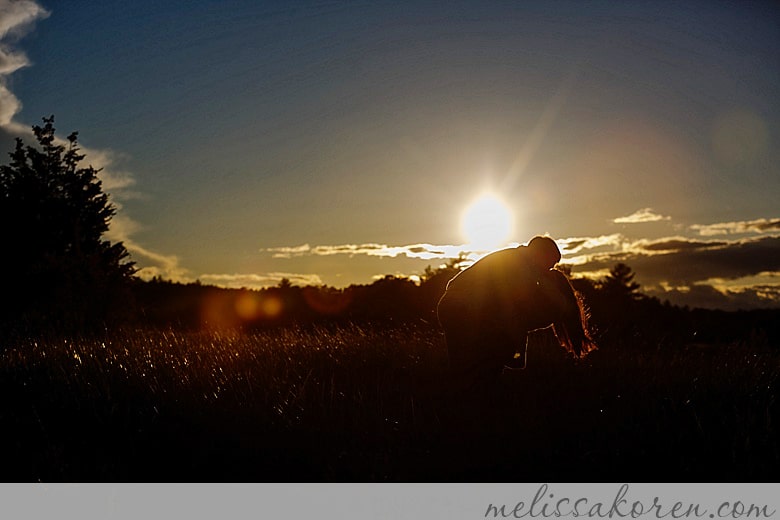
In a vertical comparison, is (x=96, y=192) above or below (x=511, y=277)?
above

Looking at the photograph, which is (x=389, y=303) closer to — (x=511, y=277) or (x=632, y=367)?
(x=632, y=367)

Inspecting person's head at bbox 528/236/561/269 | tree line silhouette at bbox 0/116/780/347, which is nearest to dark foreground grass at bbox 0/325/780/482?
person's head at bbox 528/236/561/269

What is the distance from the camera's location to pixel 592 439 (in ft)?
18.4

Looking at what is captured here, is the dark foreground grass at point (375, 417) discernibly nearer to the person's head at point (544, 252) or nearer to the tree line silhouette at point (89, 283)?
the person's head at point (544, 252)

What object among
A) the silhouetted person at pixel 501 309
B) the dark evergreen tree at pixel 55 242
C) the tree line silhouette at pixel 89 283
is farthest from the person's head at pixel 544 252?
the dark evergreen tree at pixel 55 242

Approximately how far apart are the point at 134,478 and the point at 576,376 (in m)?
4.89

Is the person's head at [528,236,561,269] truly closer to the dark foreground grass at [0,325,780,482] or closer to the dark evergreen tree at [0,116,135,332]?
the dark foreground grass at [0,325,780,482]

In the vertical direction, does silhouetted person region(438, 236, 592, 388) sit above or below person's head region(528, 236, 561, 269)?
below

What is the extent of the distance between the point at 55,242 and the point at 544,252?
71.5 feet

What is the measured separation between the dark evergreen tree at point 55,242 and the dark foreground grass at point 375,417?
12.8 metres

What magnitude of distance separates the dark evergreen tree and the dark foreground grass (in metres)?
12.8

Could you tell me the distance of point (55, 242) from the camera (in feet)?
77.9

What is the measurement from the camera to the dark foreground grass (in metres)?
5.29
